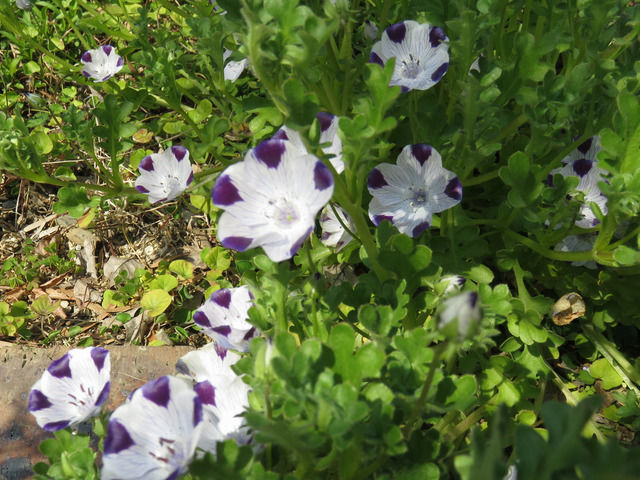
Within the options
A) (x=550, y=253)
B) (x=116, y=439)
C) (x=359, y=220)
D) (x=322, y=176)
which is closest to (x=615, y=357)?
(x=550, y=253)

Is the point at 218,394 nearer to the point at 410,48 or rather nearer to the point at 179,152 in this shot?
the point at 179,152

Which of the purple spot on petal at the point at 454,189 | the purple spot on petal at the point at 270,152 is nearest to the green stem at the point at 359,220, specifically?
the purple spot on petal at the point at 270,152

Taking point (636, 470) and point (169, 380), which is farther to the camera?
point (169, 380)

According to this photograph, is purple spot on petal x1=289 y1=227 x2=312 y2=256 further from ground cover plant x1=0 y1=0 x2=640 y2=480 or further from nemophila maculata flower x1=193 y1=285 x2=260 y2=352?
nemophila maculata flower x1=193 y1=285 x2=260 y2=352

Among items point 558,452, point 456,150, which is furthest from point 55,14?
point 558,452

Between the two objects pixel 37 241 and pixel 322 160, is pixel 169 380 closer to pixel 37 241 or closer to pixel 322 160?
pixel 322 160

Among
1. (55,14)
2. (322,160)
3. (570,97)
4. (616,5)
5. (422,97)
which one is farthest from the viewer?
(55,14)
